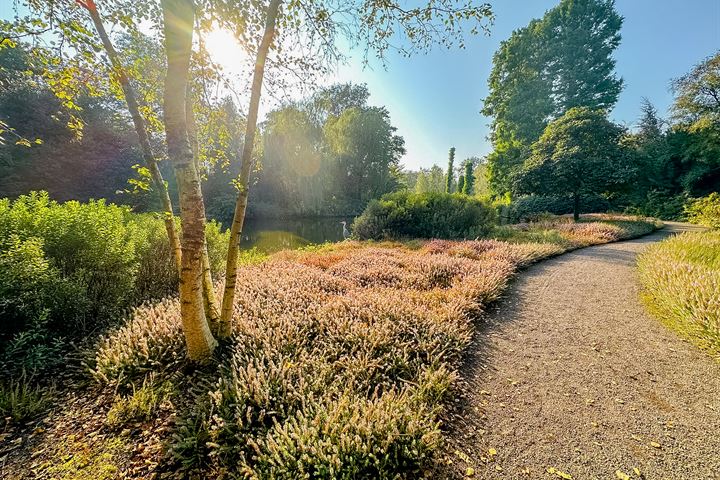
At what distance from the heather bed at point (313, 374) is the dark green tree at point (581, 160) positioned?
38.3 ft

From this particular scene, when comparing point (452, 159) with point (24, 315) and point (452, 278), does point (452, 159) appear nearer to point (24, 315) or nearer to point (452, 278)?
point (452, 278)

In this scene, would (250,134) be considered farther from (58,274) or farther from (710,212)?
(710,212)

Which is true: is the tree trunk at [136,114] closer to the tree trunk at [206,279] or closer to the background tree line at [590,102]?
the tree trunk at [206,279]

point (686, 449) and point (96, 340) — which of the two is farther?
point (96, 340)

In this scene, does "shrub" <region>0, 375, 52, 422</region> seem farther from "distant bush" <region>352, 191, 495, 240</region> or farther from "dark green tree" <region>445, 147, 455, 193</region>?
"dark green tree" <region>445, 147, 455, 193</region>

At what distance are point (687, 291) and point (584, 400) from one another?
3026mm

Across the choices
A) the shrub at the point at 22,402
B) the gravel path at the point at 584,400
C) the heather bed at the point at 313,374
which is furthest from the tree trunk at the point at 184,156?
the gravel path at the point at 584,400

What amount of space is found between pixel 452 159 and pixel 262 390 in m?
45.3

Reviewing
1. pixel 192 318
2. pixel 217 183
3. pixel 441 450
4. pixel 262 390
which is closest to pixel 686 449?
pixel 441 450

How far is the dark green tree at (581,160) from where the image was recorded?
12602 millimetres

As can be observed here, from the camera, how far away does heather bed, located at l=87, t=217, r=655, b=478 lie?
1822mm

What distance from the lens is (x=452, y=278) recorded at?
5.27 meters

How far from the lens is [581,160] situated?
12.8 meters

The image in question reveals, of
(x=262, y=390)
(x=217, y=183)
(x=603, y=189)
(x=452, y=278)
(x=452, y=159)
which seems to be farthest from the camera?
(x=452, y=159)
